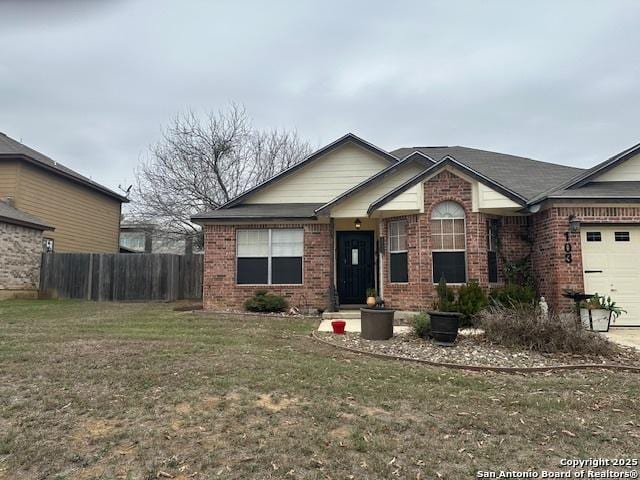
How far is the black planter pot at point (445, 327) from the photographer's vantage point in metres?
6.73

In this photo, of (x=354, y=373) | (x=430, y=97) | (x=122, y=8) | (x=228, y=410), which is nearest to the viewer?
(x=228, y=410)

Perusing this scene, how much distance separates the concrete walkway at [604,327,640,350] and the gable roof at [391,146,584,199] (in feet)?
11.4

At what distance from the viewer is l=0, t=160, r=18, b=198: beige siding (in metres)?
16.3

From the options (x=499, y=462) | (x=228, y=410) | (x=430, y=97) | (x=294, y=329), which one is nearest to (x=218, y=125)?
(x=430, y=97)

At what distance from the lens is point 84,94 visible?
44.7 feet

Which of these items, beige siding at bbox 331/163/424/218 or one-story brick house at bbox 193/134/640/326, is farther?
beige siding at bbox 331/163/424/218

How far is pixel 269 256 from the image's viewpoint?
11.6 metres

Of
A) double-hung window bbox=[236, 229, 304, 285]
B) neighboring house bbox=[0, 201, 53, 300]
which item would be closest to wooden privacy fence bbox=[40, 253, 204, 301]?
neighboring house bbox=[0, 201, 53, 300]

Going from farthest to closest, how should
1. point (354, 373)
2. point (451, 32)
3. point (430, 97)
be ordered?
point (430, 97), point (451, 32), point (354, 373)

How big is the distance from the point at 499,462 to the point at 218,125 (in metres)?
22.3

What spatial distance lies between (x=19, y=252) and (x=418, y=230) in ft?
48.4

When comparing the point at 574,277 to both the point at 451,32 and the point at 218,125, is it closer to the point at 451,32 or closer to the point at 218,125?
the point at 451,32

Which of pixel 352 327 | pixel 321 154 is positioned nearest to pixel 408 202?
pixel 352 327

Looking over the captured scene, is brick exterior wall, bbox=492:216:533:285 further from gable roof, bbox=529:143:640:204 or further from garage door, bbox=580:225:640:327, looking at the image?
garage door, bbox=580:225:640:327
